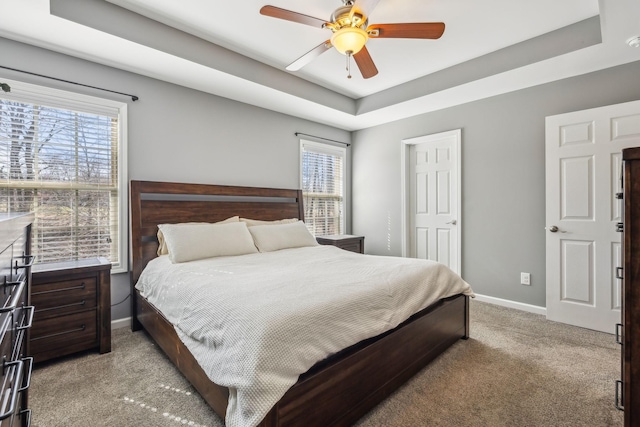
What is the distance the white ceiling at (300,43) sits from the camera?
7.49 feet

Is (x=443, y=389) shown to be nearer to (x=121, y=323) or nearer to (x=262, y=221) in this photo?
(x=262, y=221)

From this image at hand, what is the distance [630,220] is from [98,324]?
313cm

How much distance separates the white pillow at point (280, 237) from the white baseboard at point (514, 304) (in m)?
2.17

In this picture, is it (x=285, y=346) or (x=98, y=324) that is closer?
(x=285, y=346)

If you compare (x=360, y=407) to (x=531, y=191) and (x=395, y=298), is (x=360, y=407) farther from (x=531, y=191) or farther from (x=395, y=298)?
(x=531, y=191)

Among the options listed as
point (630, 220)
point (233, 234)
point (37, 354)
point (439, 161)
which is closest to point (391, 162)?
point (439, 161)

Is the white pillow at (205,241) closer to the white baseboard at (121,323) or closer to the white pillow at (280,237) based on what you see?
the white pillow at (280,237)

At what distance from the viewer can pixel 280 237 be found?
336 centimetres

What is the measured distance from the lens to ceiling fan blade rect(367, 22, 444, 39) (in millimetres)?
1983

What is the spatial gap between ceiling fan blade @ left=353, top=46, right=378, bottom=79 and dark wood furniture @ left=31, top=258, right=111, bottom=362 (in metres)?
2.54

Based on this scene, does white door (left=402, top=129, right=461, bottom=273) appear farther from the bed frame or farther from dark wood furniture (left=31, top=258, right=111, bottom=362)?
dark wood furniture (left=31, top=258, right=111, bottom=362)

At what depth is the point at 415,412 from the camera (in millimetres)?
1686

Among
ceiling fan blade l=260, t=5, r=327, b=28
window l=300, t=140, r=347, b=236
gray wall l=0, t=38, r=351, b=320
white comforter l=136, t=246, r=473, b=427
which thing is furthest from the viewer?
window l=300, t=140, r=347, b=236

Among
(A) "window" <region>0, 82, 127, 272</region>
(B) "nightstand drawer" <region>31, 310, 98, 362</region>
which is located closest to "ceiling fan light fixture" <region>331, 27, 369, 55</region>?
(A) "window" <region>0, 82, 127, 272</region>
